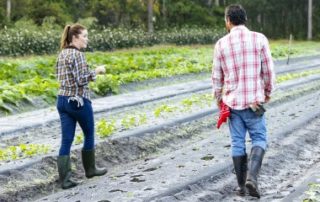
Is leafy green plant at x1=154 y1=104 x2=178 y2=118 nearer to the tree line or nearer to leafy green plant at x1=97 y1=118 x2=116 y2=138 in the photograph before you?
leafy green plant at x1=97 y1=118 x2=116 y2=138

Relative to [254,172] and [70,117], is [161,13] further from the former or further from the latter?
[254,172]

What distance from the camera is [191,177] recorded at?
6.88 meters

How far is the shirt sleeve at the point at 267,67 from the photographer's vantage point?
5.95m

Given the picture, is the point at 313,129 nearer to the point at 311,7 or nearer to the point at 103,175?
the point at 103,175

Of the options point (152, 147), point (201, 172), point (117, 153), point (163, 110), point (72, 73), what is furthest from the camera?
point (163, 110)

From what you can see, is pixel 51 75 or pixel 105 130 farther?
pixel 51 75

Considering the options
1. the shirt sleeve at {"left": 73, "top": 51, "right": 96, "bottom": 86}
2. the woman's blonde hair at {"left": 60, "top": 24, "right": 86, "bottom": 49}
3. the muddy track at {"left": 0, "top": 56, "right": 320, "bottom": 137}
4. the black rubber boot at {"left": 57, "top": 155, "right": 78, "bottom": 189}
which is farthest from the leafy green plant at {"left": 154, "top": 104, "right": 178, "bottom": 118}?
the woman's blonde hair at {"left": 60, "top": 24, "right": 86, "bottom": 49}

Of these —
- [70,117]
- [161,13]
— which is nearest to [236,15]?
[70,117]

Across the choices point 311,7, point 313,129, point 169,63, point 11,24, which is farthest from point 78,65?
point 311,7

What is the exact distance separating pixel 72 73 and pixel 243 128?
196 cm

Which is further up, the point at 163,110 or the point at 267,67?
the point at 267,67

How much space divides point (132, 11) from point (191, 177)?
145 feet

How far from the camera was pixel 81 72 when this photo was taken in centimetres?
653

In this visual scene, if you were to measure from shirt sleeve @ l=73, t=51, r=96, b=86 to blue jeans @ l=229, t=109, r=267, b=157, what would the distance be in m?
1.66
